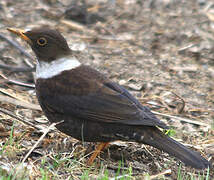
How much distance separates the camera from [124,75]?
24.3ft

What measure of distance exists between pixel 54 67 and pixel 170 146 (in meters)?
1.66

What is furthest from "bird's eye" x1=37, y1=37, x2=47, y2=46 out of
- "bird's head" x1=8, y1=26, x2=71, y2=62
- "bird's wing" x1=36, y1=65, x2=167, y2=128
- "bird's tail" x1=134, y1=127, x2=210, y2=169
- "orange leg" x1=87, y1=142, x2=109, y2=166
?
"bird's tail" x1=134, y1=127, x2=210, y2=169

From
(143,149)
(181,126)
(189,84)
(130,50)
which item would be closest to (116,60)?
(130,50)

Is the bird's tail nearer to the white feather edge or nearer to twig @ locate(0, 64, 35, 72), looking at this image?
the white feather edge

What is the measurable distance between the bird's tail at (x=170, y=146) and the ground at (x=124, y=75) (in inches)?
6.2

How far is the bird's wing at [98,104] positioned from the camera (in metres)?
4.66

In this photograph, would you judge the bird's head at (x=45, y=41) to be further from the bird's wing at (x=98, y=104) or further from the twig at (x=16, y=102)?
the twig at (x=16, y=102)

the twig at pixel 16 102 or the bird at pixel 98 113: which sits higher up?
the bird at pixel 98 113

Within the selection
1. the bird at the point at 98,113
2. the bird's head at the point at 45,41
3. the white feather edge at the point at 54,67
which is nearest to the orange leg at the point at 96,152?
the bird at the point at 98,113

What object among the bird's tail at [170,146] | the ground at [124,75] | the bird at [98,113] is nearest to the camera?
the bird's tail at [170,146]

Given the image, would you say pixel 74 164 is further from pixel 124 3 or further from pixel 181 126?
pixel 124 3

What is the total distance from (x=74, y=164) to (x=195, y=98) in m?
3.06

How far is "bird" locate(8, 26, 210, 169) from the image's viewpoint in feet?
15.2

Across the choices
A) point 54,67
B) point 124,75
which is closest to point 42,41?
point 54,67
